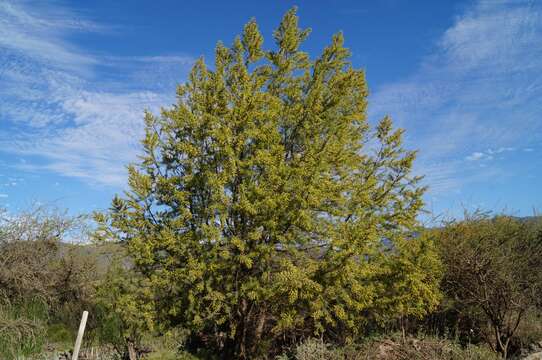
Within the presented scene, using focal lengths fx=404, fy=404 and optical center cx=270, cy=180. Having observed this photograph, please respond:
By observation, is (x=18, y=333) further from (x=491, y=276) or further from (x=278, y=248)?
(x=491, y=276)

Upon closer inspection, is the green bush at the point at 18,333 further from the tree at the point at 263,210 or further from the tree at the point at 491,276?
the tree at the point at 491,276

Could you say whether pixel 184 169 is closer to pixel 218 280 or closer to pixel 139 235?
pixel 139 235

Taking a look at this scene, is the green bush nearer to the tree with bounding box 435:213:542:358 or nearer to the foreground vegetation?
the foreground vegetation

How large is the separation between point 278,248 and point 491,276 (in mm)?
6301

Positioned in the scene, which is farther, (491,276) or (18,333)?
(491,276)

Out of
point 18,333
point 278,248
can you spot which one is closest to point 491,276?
point 278,248

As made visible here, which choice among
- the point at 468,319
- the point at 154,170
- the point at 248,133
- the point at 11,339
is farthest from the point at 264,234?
the point at 468,319

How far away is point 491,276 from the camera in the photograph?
1179cm

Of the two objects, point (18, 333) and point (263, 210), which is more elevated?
point (263, 210)

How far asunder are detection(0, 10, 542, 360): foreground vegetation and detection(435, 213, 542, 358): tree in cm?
6

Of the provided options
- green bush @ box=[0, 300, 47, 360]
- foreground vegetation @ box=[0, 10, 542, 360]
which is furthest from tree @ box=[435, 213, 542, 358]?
green bush @ box=[0, 300, 47, 360]

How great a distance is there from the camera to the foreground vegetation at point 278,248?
10.0 m

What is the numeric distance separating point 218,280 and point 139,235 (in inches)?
98.3

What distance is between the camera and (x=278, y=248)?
11.4 meters
